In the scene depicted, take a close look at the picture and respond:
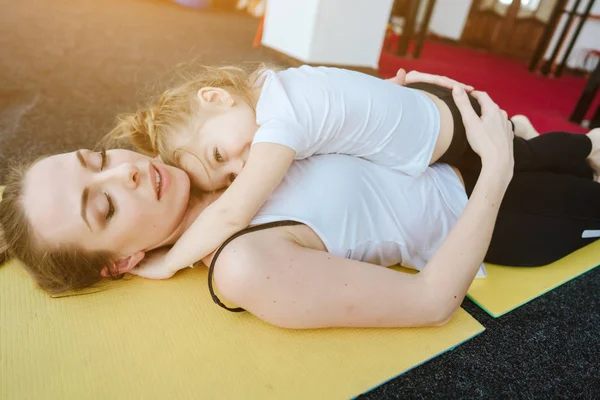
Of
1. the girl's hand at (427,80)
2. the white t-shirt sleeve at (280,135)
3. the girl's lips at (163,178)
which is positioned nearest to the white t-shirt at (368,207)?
the white t-shirt sleeve at (280,135)

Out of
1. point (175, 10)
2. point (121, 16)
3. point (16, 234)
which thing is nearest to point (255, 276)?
point (16, 234)

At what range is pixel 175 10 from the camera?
18.3ft

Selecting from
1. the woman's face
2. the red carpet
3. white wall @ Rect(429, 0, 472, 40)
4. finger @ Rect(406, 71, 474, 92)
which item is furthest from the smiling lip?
white wall @ Rect(429, 0, 472, 40)

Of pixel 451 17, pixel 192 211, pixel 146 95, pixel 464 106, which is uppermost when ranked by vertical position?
pixel 451 17

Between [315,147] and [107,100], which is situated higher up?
[315,147]

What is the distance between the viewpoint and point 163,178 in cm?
98

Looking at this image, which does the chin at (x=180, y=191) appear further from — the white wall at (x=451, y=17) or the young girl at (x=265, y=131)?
the white wall at (x=451, y=17)

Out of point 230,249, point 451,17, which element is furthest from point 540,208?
point 451,17

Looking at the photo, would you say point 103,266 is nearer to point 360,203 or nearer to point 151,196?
point 151,196

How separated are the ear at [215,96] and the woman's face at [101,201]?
222mm

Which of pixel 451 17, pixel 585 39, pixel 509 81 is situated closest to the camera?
pixel 509 81

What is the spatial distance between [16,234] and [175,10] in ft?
18.0

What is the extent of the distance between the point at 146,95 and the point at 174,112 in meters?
1.48

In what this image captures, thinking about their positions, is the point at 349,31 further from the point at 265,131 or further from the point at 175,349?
the point at 175,349
